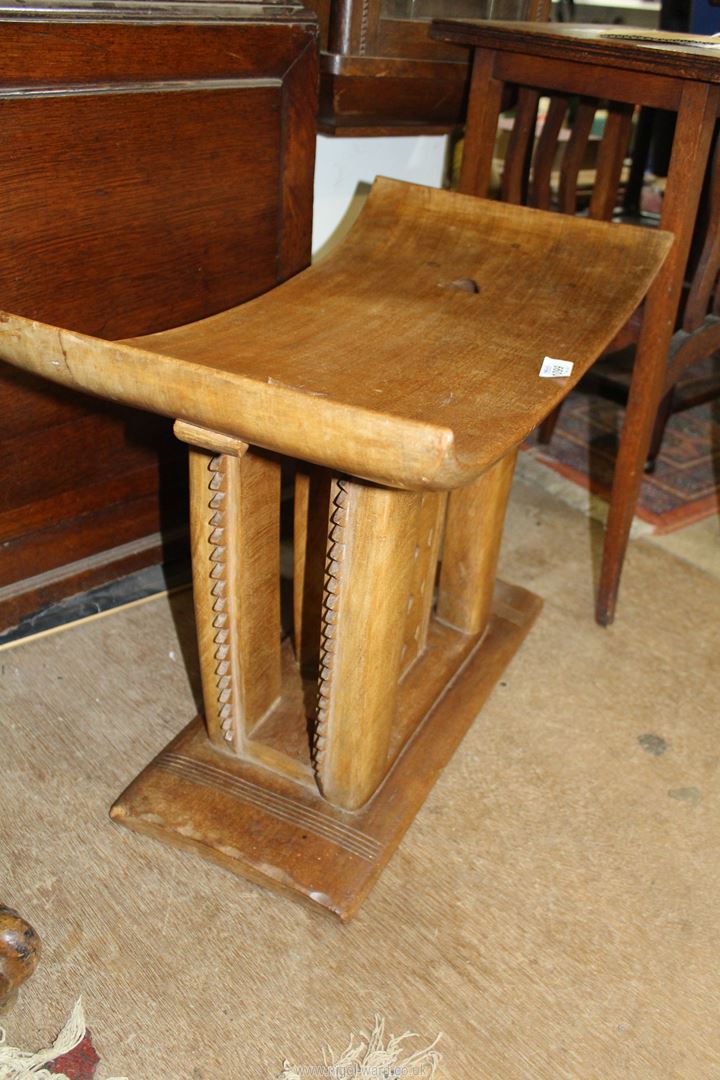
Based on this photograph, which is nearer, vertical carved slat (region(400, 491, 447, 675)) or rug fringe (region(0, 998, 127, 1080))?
rug fringe (region(0, 998, 127, 1080))

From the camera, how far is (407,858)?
109cm

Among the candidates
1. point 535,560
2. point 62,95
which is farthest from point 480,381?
point 535,560

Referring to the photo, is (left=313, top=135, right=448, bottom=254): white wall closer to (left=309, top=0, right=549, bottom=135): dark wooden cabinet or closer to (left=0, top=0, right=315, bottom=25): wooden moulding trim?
(left=309, top=0, right=549, bottom=135): dark wooden cabinet

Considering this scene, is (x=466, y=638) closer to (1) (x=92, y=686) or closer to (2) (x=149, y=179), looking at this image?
(1) (x=92, y=686)

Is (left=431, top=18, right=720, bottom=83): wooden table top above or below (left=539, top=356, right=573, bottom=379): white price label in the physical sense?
above

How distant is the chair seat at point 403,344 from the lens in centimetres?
71

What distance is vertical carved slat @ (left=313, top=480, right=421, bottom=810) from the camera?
35.4 inches

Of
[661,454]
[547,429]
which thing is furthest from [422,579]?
[661,454]

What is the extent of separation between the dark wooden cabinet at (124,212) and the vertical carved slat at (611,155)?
1.40 feet

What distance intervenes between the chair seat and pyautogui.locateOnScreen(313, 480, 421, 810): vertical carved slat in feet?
0.35

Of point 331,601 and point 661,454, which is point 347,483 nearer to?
point 331,601

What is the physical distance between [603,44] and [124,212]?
640 millimetres

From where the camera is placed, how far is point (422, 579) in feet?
3.99

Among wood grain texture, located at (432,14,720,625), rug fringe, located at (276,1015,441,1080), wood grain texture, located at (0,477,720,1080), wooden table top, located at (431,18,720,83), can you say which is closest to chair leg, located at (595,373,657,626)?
wood grain texture, located at (432,14,720,625)
